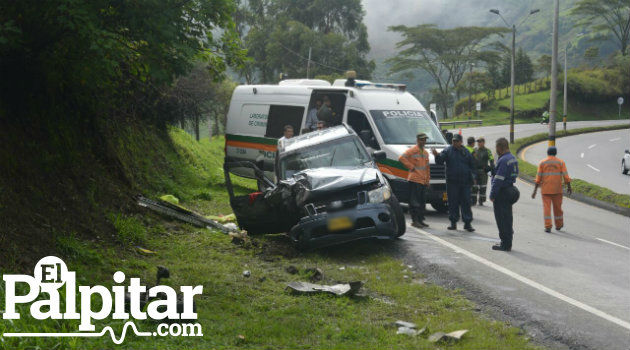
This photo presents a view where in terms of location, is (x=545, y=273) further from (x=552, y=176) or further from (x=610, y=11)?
(x=610, y=11)

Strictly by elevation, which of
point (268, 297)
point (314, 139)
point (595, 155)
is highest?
point (314, 139)

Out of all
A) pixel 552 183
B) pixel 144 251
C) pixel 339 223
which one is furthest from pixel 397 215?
pixel 552 183

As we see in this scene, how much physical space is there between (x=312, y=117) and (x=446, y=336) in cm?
1020

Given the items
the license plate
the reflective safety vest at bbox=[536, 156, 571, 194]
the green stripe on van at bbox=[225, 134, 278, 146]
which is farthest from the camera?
the green stripe on van at bbox=[225, 134, 278, 146]

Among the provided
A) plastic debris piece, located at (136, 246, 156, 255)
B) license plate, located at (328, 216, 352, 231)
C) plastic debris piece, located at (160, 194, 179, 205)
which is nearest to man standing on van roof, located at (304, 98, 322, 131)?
plastic debris piece, located at (160, 194, 179, 205)

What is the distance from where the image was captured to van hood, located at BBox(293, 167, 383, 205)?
9.48 meters

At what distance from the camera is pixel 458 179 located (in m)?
11.8

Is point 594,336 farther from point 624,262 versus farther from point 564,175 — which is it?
point 564,175

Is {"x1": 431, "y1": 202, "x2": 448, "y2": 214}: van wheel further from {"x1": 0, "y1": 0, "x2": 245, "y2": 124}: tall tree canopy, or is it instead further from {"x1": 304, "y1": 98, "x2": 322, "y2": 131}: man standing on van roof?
{"x1": 0, "y1": 0, "x2": 245, "y2": 124}: tall tree canopy

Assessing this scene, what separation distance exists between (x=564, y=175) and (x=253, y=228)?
6742 mm

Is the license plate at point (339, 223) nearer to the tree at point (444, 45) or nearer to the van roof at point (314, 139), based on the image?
the van roof at point (314, 139)

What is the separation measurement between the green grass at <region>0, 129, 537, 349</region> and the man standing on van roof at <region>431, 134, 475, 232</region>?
2.14 m

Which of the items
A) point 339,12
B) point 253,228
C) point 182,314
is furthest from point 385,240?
point 339,12

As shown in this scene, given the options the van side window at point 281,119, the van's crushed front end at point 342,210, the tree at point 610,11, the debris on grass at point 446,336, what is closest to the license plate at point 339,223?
the van's crushed front end at point 342,210
